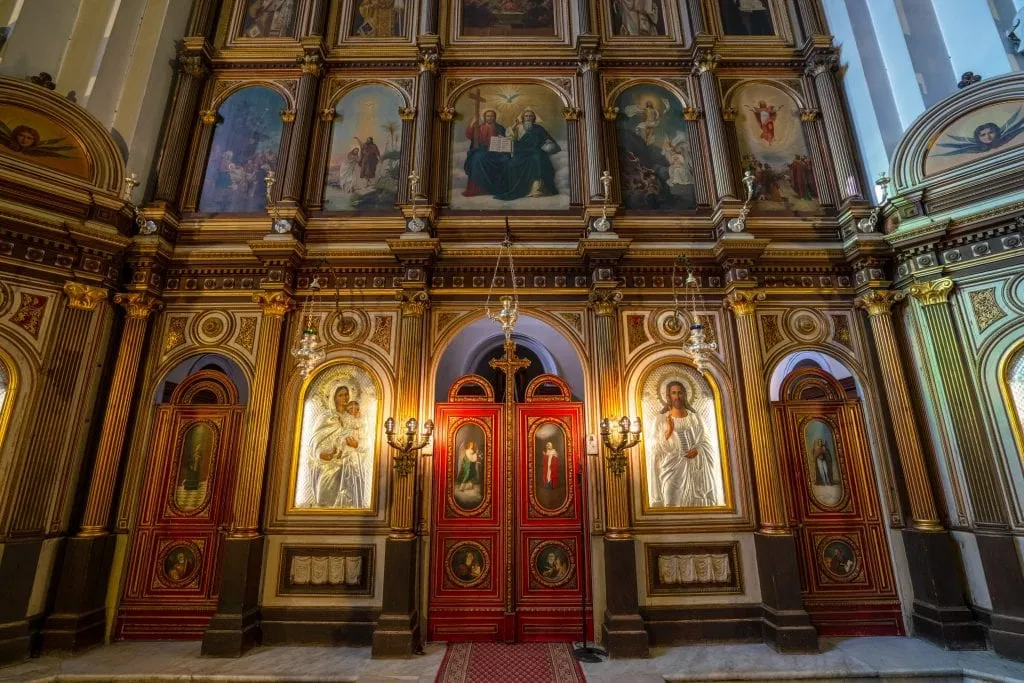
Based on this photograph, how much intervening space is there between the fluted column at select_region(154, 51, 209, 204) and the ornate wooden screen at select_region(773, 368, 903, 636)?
1052 centimetres

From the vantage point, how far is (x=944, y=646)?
6168 millimetres

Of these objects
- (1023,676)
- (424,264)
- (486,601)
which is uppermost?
→ (424,264)

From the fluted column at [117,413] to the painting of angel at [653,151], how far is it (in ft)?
25.9

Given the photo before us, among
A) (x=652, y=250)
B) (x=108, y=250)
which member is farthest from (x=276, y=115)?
(x=652, y=250)

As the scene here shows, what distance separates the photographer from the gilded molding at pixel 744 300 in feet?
24.7

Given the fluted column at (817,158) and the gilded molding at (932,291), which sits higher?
the fluted column at (817,158)

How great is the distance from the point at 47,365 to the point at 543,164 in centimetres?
798

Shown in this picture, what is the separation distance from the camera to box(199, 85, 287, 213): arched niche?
28.0ft

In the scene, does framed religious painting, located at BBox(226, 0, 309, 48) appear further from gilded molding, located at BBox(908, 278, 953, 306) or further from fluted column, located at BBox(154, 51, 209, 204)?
gilded molding, located at BBox(908, 278, 953, 306)

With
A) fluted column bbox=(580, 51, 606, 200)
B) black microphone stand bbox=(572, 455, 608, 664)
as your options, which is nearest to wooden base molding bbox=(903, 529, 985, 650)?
black microphone stand bbox=(572, 455, 608, 664)

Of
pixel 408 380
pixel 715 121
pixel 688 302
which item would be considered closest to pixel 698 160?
pixel 715 121

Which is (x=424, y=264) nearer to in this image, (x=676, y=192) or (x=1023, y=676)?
(x=676, y=192)

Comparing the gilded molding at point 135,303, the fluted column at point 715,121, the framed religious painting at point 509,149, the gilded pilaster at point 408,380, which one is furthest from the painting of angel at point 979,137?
the gilded molding at point 135,303

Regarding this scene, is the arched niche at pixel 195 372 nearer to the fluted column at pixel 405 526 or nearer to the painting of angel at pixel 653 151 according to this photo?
the fluted column at pixel 405 526
